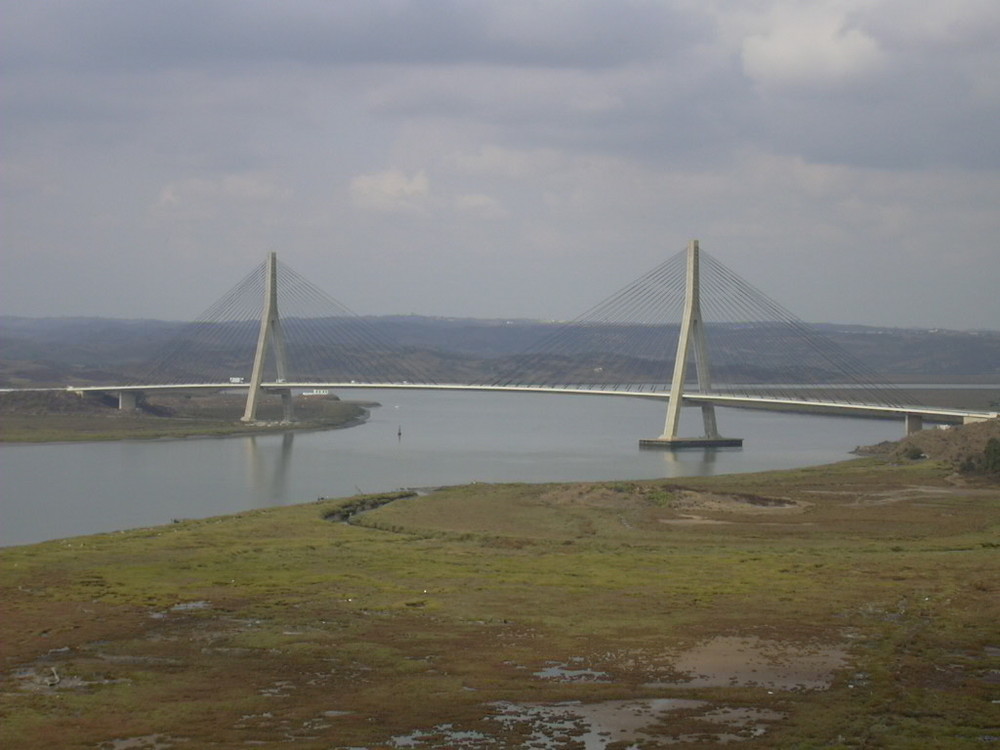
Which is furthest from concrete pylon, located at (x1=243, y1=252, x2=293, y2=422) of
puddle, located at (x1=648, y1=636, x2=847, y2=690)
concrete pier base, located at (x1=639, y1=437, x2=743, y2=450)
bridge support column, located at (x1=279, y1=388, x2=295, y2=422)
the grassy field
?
puddle, located at (x1=648, y1=636, x2=847, y2=690)

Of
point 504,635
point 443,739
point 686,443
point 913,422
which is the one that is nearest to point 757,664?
point 504,635

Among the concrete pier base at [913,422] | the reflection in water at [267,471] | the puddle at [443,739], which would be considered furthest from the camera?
the concrete pier base at [913,422]

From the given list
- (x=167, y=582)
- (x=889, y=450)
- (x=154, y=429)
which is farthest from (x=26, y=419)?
(x=167, y=582)

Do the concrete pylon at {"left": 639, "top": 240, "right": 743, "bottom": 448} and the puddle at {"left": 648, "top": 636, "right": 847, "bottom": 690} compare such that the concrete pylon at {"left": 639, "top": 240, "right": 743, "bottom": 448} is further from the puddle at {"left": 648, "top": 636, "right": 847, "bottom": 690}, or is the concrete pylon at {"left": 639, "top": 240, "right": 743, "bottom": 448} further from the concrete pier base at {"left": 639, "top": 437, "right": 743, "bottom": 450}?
the puddle at {"left": 648, "top": 636, "right": 847, "bottom": 690}

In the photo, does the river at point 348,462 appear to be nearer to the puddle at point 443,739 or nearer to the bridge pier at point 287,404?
the bridge pier at point 287,404

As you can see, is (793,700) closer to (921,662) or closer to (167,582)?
(921,662)

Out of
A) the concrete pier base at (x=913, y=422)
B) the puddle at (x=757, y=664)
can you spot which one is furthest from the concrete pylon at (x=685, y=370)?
the puddle at (x=757, y=664)
